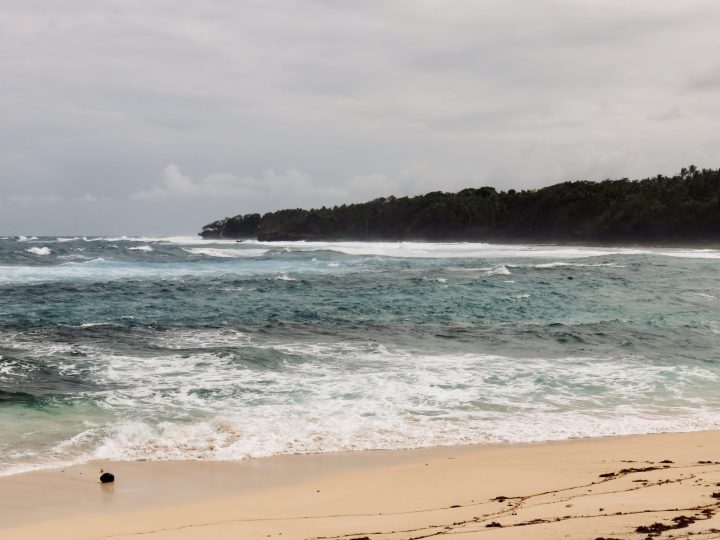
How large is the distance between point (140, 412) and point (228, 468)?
2.86 m

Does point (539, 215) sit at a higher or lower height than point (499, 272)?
higher

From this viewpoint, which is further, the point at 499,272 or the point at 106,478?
the point at 499,272

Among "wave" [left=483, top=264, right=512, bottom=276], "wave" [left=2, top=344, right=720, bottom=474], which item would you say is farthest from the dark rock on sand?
"wave" [left=483, top=264, right=512, bottom=276]

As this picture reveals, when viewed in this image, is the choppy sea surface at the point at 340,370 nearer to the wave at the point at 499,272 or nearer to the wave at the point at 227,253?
the wave at the point at 499,272

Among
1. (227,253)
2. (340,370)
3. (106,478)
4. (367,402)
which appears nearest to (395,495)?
(106,478)

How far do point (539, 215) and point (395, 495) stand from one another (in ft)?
394

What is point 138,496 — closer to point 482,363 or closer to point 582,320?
point 482,363

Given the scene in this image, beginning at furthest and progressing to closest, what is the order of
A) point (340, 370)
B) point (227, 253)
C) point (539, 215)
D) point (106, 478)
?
point (539, 215) < point (227, 253) < point (340, 370) < point (106, 478)

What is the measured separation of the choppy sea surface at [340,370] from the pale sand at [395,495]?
2.26 ft

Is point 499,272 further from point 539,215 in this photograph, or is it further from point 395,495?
point 539,215

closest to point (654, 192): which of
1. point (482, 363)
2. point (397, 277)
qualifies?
point (397, 277)

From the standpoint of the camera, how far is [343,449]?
28.9ft

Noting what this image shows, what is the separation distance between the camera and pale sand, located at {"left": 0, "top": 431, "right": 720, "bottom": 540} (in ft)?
17.9

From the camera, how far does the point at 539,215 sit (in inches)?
4803
